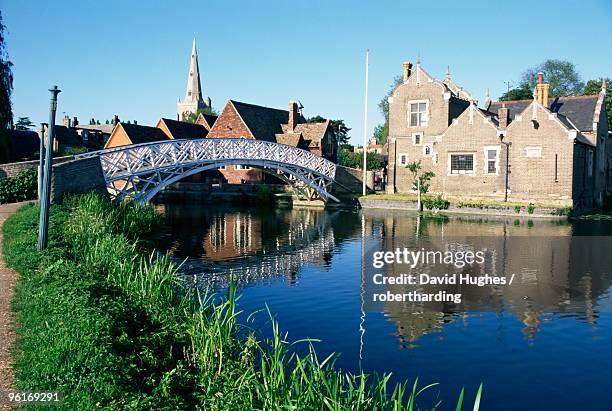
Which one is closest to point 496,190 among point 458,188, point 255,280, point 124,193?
point 458,188

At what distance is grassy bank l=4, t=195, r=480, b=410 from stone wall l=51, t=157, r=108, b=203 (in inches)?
370

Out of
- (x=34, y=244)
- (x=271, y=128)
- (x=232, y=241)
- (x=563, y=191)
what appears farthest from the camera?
(x=271, y=128)

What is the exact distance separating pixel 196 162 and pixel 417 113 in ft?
63.9

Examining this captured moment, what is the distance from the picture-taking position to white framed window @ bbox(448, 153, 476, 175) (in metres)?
40.2

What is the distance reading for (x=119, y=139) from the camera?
50.4m

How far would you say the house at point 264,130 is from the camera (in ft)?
166

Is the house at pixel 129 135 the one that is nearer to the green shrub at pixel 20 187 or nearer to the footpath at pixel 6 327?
the green shrub at pixel 20 187

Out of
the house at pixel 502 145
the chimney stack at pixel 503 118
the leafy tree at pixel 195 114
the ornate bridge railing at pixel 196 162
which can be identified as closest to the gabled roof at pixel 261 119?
the ornate bridge railing at pixel 196 162

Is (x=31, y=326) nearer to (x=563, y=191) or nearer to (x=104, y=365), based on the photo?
(x=104, y=365)

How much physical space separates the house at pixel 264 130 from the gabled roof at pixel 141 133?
4.75 m

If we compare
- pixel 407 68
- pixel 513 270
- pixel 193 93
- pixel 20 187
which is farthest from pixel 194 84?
pixel 513 270

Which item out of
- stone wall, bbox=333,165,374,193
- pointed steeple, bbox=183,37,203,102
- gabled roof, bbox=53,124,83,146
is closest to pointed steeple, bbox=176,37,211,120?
pointed steeple, bbox=183,37,203,102

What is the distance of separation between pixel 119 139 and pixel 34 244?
127ft

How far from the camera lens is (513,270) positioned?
18391 millimetres
